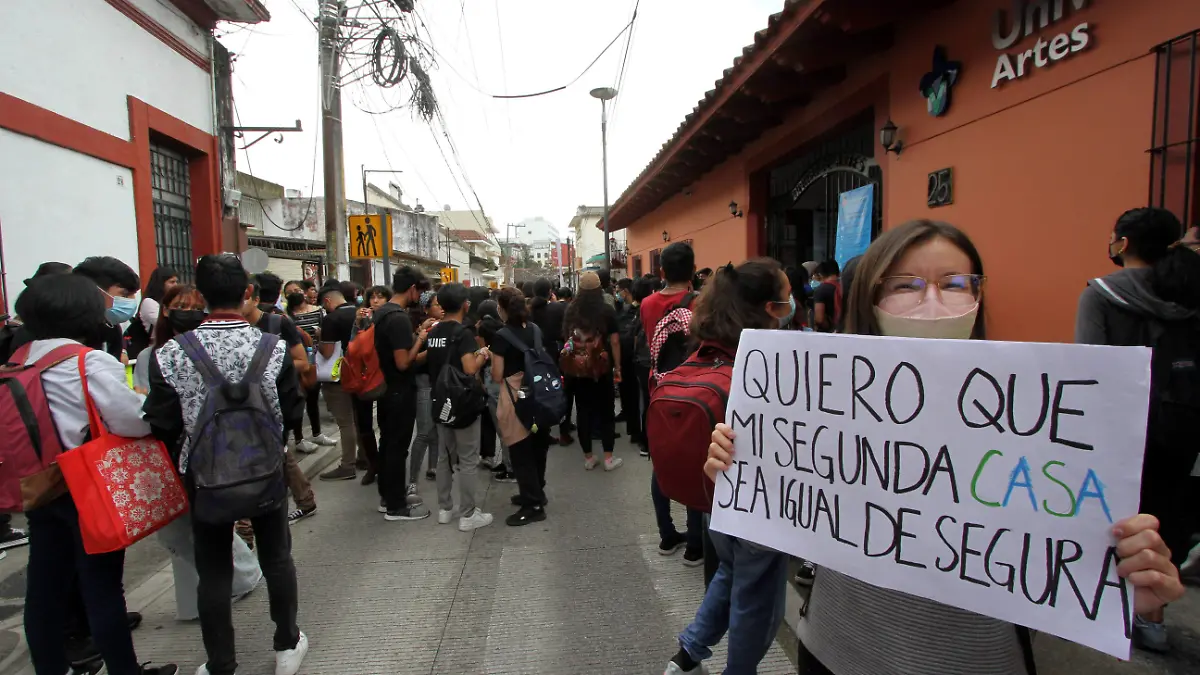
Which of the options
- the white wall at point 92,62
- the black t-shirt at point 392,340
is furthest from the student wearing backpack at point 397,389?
the white wall at point 92,62

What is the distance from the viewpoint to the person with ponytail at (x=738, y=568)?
2.12 metres

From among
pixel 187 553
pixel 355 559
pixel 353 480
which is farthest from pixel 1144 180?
pixel 353 480

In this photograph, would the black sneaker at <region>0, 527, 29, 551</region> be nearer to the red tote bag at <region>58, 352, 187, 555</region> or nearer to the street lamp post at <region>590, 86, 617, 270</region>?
the red tote bag at <region>58, 352, 187, 555</region>

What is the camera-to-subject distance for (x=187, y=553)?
9.94 ft

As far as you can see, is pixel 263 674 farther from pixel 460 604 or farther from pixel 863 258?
pixel 863 258

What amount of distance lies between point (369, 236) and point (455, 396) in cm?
635

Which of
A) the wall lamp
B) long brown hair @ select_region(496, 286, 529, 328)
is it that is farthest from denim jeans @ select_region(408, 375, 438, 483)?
the wall lamp

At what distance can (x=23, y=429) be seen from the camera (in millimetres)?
2320

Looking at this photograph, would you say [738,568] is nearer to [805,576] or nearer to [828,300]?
[805,576]

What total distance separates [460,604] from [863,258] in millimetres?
2861

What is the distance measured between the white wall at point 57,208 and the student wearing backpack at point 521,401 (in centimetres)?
479

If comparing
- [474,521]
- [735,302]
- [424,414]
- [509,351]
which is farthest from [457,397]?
[735,302]

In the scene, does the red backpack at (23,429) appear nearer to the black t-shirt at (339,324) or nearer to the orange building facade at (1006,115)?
the black t-shirt at (339,324)

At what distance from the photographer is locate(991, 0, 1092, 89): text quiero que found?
3.82 m
